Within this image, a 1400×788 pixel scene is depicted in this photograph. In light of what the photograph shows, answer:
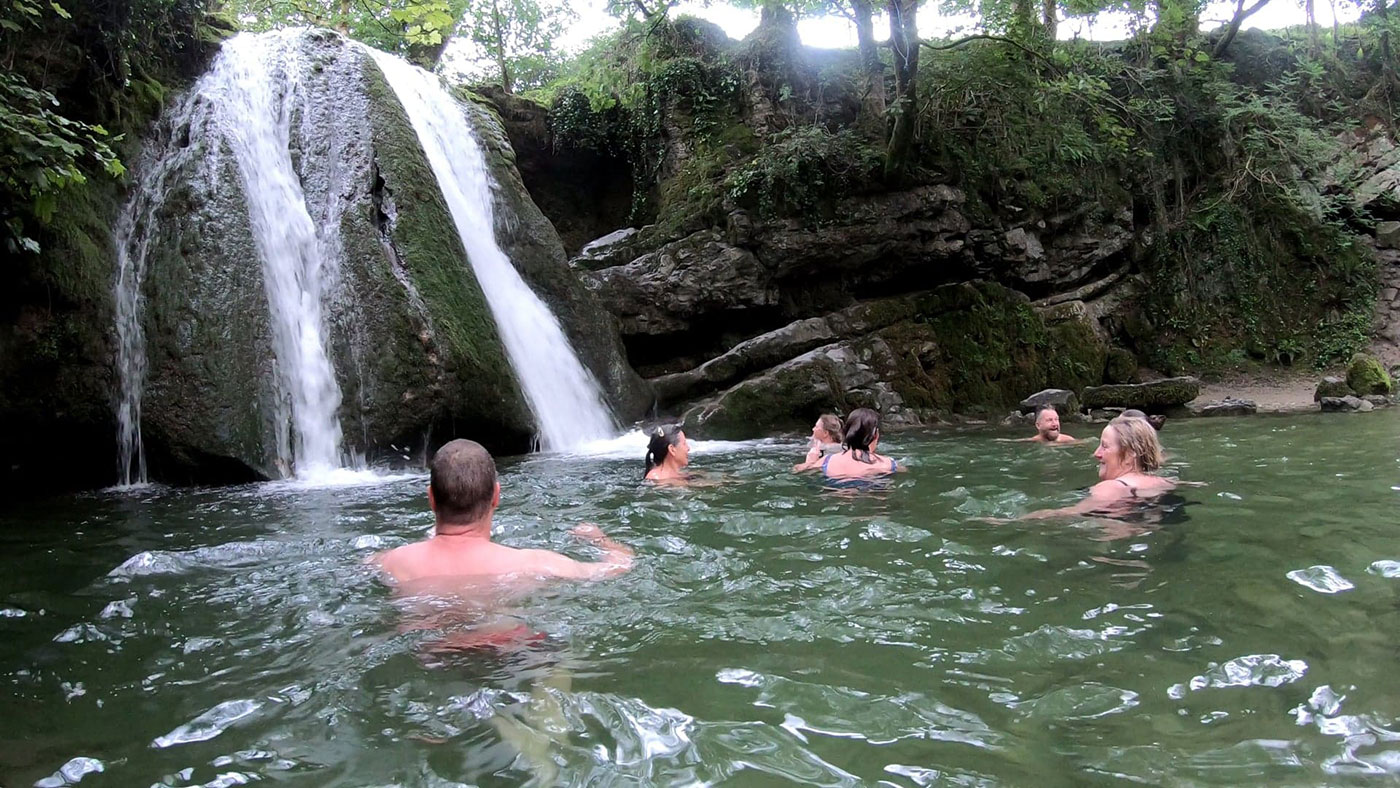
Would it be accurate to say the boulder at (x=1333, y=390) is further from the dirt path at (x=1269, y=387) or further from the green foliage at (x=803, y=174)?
the green foliage at (x=803, y=174)

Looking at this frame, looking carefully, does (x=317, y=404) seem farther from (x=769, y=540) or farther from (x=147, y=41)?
(x=769, y=540)

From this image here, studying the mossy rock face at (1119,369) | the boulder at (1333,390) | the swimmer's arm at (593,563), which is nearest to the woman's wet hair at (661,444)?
the swimmer's arm at (593,563)

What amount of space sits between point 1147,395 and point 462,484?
13386 mm

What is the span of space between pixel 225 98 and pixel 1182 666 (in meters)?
12.8

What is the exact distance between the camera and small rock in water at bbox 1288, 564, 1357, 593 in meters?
3.53

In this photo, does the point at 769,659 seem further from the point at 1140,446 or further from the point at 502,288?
the point at 502,288

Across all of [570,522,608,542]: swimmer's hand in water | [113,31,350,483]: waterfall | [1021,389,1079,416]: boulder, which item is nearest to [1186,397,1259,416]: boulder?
[1021,389,1079,416]: boulder

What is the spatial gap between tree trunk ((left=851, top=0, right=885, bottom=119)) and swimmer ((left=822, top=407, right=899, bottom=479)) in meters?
8.65

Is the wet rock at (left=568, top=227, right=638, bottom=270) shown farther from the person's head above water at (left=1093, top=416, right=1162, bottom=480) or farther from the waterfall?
the person's head above water at (left=1093, top=416, right=1162, bottom=480)

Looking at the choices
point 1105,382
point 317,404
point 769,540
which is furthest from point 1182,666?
point 1105,382

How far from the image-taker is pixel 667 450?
23.4 feet

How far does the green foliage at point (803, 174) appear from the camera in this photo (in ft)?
48.4

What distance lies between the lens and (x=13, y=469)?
916 cm

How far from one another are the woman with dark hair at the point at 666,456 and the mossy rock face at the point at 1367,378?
1300 centimetres
